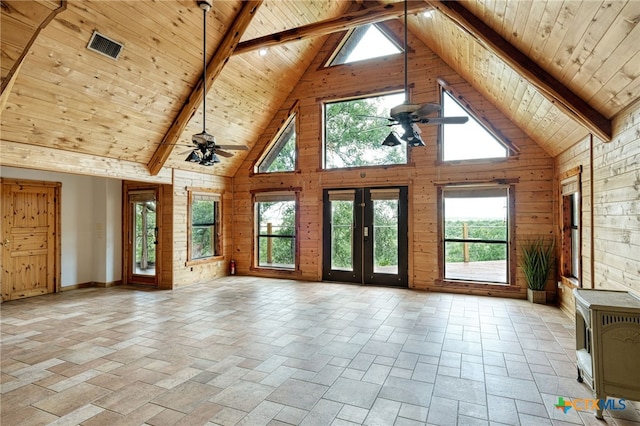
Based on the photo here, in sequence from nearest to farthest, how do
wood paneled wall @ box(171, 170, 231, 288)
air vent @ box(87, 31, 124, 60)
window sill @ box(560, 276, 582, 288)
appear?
air vent @ box(87, 31, 124, 60) → window sill @ box(560, 276, 582, 288) → wood paneled wall @ box(171, 170, 231, 288)

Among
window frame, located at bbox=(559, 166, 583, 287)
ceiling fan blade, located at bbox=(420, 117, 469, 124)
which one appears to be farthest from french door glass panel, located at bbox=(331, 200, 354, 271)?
window frame, located at bbox=(559, 166, 583, 287)

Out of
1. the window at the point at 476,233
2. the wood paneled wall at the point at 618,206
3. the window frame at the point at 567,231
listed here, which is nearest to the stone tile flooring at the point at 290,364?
the window frame at the point at 567,231

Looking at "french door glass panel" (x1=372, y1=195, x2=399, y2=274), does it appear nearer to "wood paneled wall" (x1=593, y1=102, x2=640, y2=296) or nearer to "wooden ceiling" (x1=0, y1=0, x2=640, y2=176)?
"wooden ceiling" (x1=0, y1=0, x2=640, y2=176)

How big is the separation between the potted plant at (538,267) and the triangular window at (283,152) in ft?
16.5

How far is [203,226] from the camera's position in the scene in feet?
26.0

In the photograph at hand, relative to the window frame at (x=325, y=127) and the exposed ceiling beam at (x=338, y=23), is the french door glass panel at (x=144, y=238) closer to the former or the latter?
the window frame at (x=325, y=127)

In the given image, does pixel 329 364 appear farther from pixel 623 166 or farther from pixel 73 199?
pixel 73 199

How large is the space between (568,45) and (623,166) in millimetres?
1304

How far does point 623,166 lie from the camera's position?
3.35m

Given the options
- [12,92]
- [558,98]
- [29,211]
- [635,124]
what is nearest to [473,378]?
[635,124]

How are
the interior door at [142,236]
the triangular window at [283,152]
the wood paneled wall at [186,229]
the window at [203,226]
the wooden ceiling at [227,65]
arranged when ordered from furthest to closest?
the triangular window at [283,152]
the window at [203,226]
the interior door at [142,236]
the wood paneled wall at [186,229]
the wooden ceiling at [227,65]

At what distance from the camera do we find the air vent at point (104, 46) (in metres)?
4.14

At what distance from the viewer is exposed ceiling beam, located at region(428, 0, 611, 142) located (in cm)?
365

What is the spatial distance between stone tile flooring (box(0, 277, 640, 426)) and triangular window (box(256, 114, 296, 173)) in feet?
11.6
